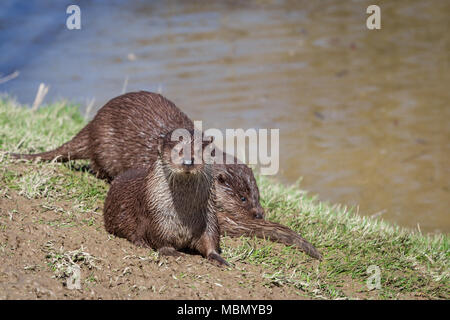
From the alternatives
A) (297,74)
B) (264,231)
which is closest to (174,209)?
(264,231)

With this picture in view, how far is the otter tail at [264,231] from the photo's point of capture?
371 cm

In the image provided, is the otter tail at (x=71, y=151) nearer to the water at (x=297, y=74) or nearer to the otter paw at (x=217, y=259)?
the otter paw at (x=217, y=259)

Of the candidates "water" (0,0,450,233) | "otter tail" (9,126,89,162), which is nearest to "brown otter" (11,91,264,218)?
"otter tail" (9,126,89,162)

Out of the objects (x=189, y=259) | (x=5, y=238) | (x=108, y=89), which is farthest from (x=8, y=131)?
(x=108, y=89)

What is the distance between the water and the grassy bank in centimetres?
A: 170

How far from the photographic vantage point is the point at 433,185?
21.1 ft

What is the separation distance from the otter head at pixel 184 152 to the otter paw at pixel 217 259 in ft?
1.45

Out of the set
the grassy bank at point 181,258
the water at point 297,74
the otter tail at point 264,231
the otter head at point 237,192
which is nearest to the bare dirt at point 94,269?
the grassy bank at point 181,258

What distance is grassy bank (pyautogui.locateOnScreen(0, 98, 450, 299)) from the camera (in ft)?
9.85

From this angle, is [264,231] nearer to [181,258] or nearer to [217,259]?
[217,259]

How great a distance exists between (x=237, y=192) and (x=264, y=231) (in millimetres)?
494

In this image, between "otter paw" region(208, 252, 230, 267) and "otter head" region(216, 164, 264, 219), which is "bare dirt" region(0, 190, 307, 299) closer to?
"otter paw" region(208, 252, 230, 267)

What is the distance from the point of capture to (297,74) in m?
8.90

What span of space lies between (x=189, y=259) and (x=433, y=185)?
3.78 meters
